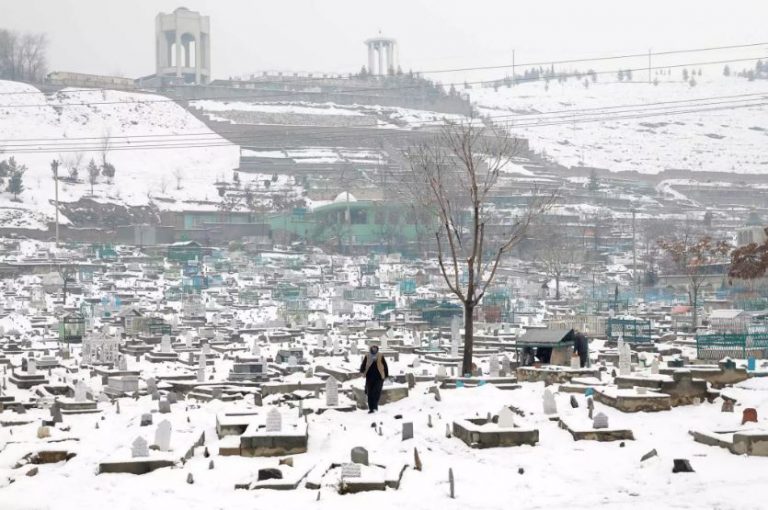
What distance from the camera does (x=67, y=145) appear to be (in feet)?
362

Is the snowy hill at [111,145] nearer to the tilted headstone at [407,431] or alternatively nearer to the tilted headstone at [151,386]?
the tilted headstone at [151,386]

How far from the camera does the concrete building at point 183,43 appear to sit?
14900 cm

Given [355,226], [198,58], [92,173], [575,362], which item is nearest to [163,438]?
[575,362]

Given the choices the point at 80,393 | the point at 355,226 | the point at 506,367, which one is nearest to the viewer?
the point at 80,393

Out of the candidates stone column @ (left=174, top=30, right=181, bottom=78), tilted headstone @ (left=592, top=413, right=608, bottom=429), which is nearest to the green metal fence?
tilted headstone @ (left=592, top=413, right=608, bottom=429)

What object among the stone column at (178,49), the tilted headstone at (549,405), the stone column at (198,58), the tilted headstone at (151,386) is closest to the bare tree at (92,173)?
the stone column at (198,58)

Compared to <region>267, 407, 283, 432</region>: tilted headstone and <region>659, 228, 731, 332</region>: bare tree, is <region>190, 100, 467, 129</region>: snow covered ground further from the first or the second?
<region>267, 407, 283, 432</region>: tilted headstone

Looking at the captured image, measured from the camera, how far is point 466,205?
72.8 meters

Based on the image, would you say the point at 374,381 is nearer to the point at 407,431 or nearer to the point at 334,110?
the point at 407,431

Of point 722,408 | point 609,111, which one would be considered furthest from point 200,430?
point 609,111

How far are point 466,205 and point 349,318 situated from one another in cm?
3112

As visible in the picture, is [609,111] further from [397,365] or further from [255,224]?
[397,365]

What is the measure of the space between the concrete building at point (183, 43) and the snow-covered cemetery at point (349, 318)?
15.0 meters

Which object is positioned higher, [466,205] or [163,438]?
[466,205]
